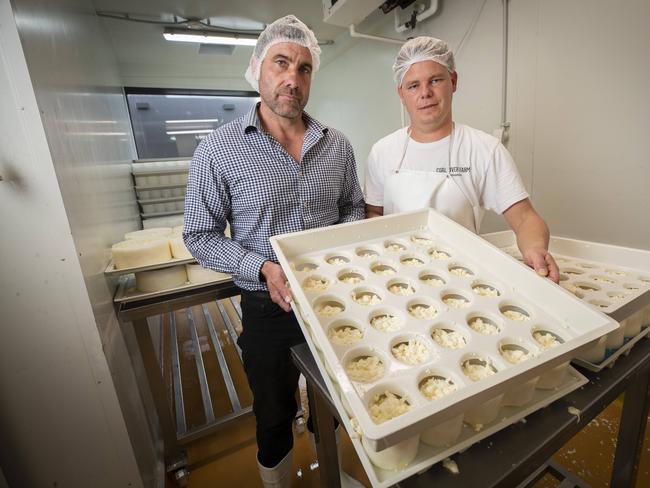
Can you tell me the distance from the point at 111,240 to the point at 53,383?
0.81 meters

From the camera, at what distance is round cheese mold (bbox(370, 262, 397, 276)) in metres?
0.90

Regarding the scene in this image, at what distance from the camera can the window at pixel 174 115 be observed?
4406 mm

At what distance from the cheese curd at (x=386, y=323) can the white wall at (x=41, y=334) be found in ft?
3.22

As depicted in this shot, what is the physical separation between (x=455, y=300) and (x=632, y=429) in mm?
824

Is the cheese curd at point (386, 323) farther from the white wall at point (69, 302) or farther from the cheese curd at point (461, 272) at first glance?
the white wall at point (69, 302)

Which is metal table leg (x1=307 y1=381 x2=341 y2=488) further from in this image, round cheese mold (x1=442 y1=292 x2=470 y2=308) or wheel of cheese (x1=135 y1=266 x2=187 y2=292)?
wheel of cheese (x1=135 y1=266 x2=187 y2=292)

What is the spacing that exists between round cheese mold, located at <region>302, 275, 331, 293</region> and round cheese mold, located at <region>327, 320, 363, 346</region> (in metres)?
0.13

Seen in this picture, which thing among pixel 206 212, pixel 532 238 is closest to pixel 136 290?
pixel 206 212

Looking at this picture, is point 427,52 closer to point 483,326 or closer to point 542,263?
point 542,263

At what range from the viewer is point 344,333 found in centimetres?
69

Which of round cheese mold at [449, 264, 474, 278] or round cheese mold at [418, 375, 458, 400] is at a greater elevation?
round cheese mold at [449, 264, 474, 278]

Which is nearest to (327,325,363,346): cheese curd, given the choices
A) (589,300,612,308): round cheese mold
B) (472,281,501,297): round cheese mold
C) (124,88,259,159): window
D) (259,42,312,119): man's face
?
(472,281,501,297): round cheese mold

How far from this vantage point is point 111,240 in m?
1.66

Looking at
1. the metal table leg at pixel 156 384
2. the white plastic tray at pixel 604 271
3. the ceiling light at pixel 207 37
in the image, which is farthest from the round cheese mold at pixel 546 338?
the ceiling light at pixel 207 37
